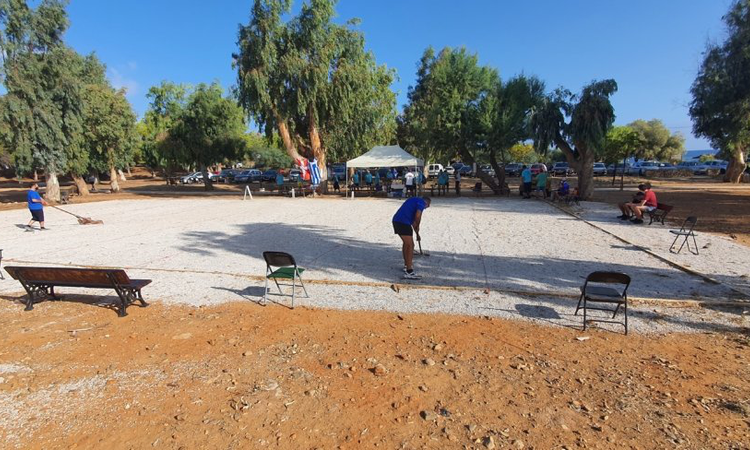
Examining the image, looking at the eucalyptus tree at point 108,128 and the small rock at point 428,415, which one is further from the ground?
the eucalyptus tree at point 108,128

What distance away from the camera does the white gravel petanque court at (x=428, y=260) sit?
217 inches

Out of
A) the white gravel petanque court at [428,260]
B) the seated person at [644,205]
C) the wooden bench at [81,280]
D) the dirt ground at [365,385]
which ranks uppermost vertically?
the seated person at [644,205]

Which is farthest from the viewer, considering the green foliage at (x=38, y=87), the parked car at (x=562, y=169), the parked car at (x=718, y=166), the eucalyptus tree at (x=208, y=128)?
the parked car at (x=562, y=169)

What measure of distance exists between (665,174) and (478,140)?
2774cm

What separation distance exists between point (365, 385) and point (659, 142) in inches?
2822

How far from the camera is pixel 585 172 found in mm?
18484

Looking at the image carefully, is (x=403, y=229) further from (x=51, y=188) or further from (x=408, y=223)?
(x=51, y=188)

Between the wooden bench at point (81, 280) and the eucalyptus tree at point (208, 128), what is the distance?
25.2 m

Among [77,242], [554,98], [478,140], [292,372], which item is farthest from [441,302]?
[478,140]

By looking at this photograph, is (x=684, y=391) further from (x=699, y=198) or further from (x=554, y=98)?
(x=699, y=198)

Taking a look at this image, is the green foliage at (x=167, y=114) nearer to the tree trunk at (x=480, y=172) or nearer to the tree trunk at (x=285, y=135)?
the tree trunk at (x=285, y=135)

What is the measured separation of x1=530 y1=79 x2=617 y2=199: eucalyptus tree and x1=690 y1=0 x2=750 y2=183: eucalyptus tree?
16.5ft

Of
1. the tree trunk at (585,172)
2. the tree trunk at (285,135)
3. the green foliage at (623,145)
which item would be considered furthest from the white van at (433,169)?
the tree trunk at (585,172)

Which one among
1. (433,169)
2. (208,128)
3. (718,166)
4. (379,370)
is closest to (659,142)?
(718,166)
